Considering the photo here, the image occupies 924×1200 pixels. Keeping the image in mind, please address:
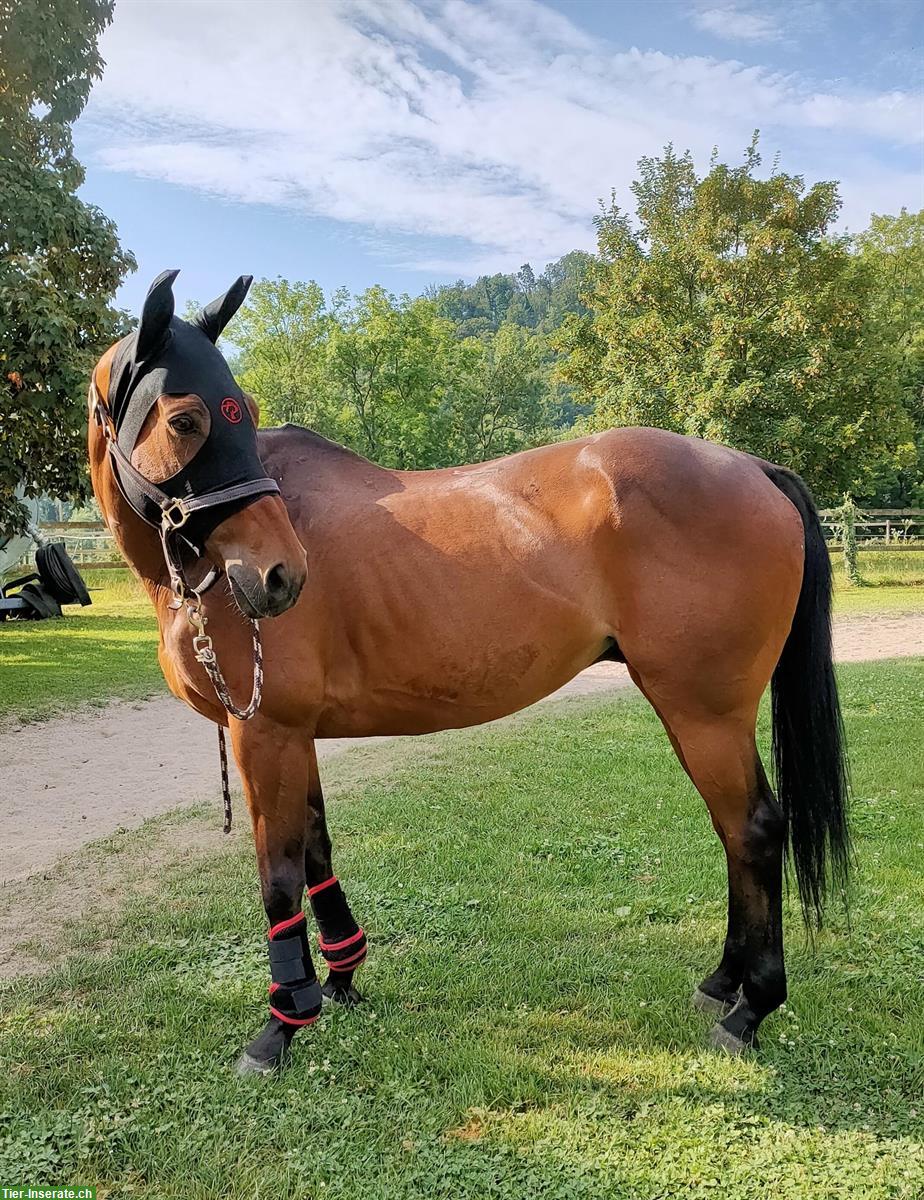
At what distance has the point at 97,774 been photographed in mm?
6738

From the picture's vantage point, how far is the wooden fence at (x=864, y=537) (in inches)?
1029

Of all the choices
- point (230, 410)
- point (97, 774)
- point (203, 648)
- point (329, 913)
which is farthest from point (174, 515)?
point (97, 774)

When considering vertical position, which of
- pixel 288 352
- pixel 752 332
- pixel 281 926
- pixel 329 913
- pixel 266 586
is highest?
pixel 288 352

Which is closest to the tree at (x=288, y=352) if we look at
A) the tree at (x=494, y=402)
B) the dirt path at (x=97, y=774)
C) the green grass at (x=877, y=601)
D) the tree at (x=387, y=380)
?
the tree at (x=387, y=380)

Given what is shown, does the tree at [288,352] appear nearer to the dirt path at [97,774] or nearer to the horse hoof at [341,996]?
the dirt path at [97,774]

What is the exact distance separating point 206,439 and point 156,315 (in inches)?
13.7

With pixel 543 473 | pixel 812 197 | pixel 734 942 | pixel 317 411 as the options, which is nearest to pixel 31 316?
pixel 543 473

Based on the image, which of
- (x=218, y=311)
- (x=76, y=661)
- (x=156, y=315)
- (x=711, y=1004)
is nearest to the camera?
(x=156, y=315)

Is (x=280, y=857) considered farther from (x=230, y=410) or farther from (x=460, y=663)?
(x=230, y=410)

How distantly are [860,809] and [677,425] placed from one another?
54.4ft

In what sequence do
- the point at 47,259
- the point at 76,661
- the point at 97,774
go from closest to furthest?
the point at 97,774 < the point at 47,259 < the point at 76,661

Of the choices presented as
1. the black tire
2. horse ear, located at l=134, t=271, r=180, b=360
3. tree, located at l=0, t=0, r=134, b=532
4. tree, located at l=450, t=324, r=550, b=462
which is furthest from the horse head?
tree, located at l=450, t=324, r=550, b=462

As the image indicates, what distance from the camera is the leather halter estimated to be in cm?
214

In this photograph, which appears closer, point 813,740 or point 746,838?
point 746,838
